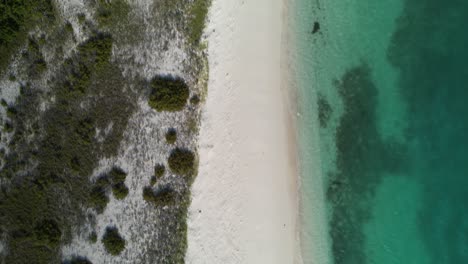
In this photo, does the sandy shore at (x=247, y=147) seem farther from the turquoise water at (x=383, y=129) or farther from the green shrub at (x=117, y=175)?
the green shrub at (x=117, y=175)

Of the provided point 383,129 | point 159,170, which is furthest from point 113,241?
Result: point 383,129

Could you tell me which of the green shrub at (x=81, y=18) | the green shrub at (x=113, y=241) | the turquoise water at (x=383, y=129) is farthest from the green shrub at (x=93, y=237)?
the green shrub at (x=81, y=18)

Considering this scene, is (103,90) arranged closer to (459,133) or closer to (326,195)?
(326,195)

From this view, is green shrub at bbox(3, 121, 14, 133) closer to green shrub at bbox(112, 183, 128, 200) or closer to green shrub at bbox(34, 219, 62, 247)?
green shrub at bbox(34, 219, 62, 247)

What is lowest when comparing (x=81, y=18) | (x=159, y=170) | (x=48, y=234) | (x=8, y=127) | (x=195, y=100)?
(x=48, y=234)

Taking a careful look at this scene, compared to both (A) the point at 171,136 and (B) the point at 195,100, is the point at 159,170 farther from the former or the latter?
(B) the point at 195,100

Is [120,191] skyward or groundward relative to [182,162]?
groundward
